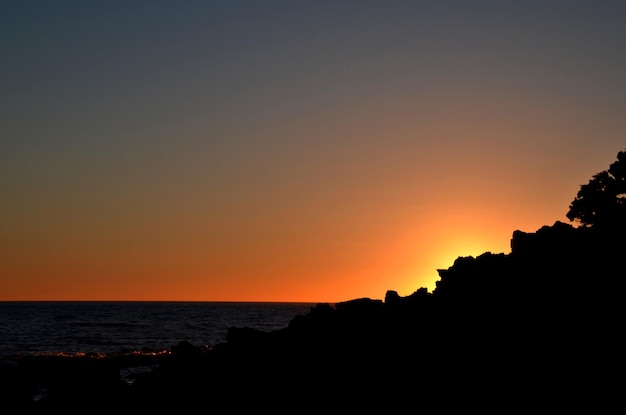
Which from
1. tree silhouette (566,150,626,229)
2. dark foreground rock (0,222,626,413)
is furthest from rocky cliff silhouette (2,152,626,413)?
tree silhouette (566,150,626,229)

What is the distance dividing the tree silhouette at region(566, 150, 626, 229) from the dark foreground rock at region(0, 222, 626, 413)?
1101 centimetres

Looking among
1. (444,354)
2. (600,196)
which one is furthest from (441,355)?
(600,196)

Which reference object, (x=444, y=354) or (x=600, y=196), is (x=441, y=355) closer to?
(x=444, y=354)

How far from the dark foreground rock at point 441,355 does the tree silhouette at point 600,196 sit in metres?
11.0

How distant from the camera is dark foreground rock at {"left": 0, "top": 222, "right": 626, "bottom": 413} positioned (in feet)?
103

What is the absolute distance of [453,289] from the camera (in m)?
39.7

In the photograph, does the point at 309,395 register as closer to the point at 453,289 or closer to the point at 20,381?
the point at 453,289

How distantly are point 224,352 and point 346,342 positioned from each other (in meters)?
7.03

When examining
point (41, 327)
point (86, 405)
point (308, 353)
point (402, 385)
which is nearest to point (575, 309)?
point (402, 385)

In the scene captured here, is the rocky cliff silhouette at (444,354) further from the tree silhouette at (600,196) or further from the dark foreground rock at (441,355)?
the tree silhouette at (600,196)

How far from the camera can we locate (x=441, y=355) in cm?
3434

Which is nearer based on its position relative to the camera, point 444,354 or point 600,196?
point 444,354

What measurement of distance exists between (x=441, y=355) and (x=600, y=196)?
23.0 m

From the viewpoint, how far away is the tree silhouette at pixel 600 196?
49969 millimetres
